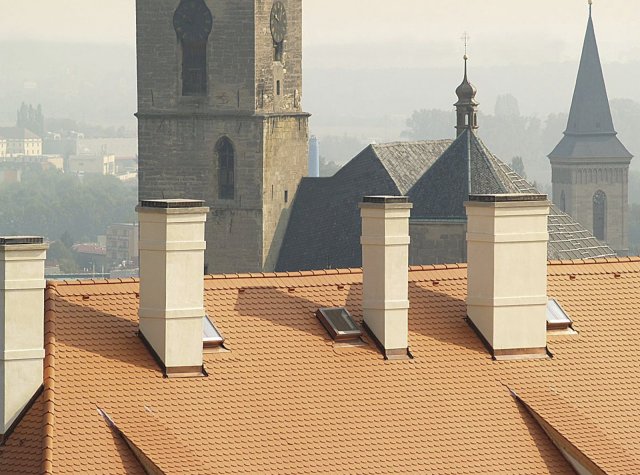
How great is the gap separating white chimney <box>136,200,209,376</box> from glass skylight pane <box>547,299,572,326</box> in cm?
357

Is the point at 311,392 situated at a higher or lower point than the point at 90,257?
higher

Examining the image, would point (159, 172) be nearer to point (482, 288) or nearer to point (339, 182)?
point (339, 182)

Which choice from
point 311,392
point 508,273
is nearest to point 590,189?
point 508,273

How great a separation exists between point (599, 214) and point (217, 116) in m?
87.2

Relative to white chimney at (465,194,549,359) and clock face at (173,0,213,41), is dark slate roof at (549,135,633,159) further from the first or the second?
white chimney at (465,194,549,359)

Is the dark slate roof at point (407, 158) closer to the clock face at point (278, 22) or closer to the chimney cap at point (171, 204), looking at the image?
the clock face at point (278, 22)

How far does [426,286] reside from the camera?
21.8m

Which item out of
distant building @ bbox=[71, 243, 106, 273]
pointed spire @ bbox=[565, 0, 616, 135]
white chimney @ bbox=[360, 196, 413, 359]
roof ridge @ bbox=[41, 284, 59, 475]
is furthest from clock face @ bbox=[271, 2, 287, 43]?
distant building @ bbox=[71, 243, 106, 273]

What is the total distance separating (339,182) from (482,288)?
40.3 meters

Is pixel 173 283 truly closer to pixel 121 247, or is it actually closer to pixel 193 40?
pixel 193 40

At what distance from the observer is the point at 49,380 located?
1877 cm

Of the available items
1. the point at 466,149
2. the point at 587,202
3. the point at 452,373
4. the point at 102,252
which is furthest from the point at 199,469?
the point at 102,252

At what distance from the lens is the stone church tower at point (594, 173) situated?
472ft

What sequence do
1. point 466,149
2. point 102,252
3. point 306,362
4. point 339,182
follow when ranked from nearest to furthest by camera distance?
point 306,362 < point 466,149 < point 339,182 < point 102,252
